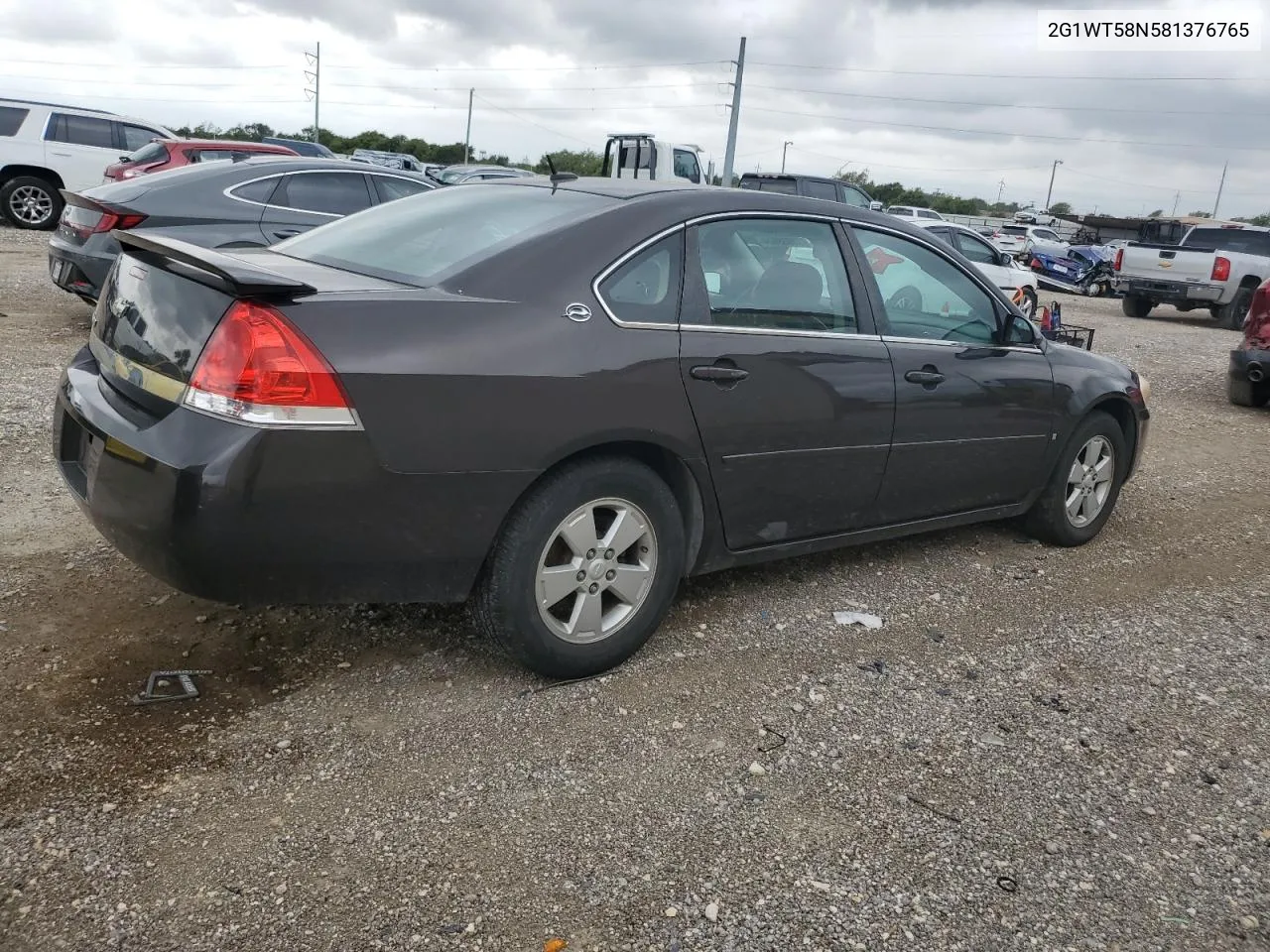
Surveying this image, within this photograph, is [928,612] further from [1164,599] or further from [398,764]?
[398,764]

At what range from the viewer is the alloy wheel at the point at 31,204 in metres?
15.8

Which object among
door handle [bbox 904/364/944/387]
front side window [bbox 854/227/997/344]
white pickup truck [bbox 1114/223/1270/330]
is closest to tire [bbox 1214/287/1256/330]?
white pickup truck [bbox 1114/223/1270/330]

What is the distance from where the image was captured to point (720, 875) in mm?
2574

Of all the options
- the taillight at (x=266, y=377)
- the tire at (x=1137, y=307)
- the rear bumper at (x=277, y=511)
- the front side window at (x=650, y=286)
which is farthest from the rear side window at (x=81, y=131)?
the tire at (x=1137, y=307)

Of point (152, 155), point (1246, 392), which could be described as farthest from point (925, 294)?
point (152, 155)

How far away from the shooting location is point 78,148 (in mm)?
15633

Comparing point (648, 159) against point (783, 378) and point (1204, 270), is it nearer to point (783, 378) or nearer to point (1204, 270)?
point (1204, 270)

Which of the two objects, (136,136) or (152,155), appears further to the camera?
(136,136)


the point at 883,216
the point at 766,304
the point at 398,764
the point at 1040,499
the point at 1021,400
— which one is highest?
the point at 883,216

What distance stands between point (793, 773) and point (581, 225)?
1822 mm

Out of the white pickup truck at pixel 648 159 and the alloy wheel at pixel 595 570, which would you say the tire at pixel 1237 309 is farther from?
the alloy wheel at pixel 595 570

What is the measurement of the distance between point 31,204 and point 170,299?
51.0 ft

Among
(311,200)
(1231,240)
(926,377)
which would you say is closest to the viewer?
(926,377)

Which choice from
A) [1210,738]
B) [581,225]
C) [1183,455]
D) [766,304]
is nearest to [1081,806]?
[1210,738]
